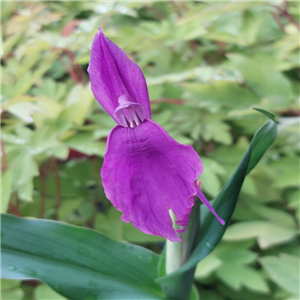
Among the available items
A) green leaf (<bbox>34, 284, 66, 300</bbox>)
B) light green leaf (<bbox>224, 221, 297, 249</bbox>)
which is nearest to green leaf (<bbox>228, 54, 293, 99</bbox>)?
light green leaf (<bbox>224, 221, 297, 249</bbox>)

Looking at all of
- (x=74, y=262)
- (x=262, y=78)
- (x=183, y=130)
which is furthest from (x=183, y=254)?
(x=262, y=78)

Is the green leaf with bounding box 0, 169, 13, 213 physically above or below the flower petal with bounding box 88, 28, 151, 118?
below

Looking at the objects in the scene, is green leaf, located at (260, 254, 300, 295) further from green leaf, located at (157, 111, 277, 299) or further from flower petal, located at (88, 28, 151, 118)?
flower petal, located at (88, 28, 151, 118)

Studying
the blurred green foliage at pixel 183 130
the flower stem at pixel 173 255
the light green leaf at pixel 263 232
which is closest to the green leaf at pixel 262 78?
the blurred green foliage at pixel 183 130

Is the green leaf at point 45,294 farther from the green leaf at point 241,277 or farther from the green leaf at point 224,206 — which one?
the green leaf at point 241,277

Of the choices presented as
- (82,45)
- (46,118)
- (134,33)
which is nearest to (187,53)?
(134,33)

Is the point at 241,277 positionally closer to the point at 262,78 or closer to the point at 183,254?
the point at 183,254
